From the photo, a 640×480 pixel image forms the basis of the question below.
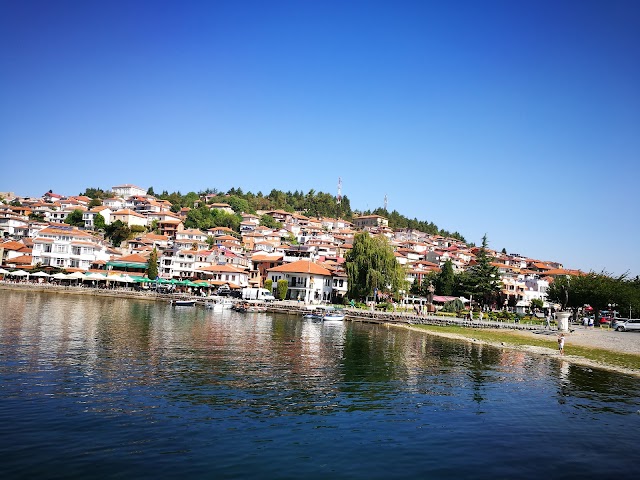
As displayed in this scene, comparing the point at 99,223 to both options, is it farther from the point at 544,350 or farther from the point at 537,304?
the point at 544,350

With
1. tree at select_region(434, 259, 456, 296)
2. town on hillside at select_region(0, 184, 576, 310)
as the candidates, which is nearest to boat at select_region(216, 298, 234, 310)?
town on hillside at select_region(0, 184, 576, 310)

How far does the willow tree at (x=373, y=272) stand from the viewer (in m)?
76.8

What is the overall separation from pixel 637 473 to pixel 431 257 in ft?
427

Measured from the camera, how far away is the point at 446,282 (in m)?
93.2

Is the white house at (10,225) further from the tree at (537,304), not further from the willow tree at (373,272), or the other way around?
the tree at (537,304)

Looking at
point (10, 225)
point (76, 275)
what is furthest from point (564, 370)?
point (10, 225)

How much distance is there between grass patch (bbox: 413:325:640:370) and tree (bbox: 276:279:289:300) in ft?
106

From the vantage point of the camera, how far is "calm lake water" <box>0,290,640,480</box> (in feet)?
44.6

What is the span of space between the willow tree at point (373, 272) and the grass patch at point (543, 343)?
16.6 meters

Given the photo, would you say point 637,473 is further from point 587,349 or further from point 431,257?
point 431,257

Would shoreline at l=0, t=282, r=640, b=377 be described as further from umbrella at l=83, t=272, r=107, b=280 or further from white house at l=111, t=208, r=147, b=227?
white house at l=111, t=208, r=147, b=227

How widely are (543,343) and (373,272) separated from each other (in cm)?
3395

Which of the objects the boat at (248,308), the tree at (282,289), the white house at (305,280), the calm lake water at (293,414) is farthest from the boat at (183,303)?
the calm lake water at (293,414)

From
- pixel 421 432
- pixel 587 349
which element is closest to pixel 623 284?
pixel 587 349
